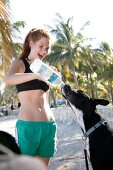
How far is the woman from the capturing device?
2633 mm

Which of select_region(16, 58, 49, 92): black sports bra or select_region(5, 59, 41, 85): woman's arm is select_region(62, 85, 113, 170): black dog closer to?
select_region(16, 58, 49, 92): black sports bra

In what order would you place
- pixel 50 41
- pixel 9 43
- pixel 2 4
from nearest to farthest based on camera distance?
pixel 50 41 → pixel 2 4 → pixel 9 43

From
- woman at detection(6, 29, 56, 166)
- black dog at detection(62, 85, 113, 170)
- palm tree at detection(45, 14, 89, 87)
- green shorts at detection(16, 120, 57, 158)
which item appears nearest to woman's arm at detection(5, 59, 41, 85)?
woman at detection(6, 29, 56, 166)

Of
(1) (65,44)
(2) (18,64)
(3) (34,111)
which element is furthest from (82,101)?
(1) (65,44)

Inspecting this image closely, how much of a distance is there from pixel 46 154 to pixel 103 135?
23.6 inches

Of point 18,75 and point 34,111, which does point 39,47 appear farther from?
point 34,111

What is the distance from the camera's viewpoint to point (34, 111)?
2.66 meters

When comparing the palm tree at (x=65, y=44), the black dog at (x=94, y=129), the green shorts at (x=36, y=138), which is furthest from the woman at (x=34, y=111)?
the palm tree at (x=65, y=44)

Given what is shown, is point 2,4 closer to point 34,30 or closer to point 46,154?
point 34,30

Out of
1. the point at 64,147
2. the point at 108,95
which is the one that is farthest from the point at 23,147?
the point at 108,95

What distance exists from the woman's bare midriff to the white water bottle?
157mm

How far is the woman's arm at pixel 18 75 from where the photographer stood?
7.93ft

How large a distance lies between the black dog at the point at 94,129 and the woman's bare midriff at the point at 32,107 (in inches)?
17.6

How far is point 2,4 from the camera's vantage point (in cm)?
511
